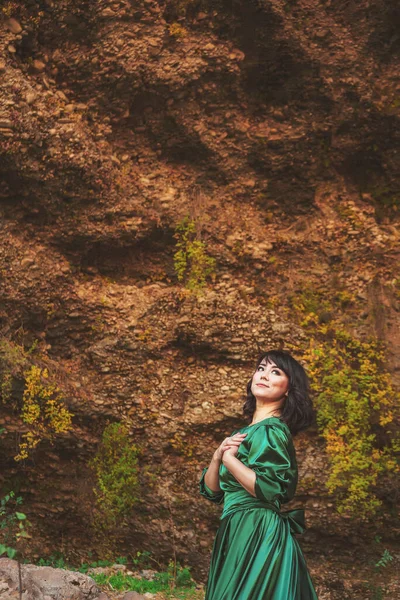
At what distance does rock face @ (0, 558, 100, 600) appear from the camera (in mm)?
4023

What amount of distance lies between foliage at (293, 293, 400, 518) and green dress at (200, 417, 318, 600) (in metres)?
2.95

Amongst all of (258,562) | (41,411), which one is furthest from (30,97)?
(258,562)

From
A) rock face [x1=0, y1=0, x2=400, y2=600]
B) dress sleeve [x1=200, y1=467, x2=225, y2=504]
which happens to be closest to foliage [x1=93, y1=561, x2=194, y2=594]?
rock face [x1=0, y1=0, x2=400, y2=600]

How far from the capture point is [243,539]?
3146 mm

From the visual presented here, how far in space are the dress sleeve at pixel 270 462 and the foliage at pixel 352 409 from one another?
10.2 ft

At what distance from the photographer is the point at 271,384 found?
355 centimetres

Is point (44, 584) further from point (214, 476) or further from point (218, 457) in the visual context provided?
point (218, 457)

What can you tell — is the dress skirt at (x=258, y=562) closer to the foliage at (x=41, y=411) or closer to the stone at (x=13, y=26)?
the foliage at (x=41, y=411)

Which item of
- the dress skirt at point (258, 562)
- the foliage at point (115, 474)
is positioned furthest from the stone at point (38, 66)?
the dress skirt at point (258, 562)

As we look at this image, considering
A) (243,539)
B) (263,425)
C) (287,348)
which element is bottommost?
(287,348)

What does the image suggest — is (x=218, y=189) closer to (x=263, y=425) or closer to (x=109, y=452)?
(x=109, y=452)

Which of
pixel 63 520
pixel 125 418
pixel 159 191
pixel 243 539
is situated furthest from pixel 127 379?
pixel 243 539

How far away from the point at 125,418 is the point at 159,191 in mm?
2667

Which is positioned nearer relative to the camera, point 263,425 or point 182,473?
point 263,425
